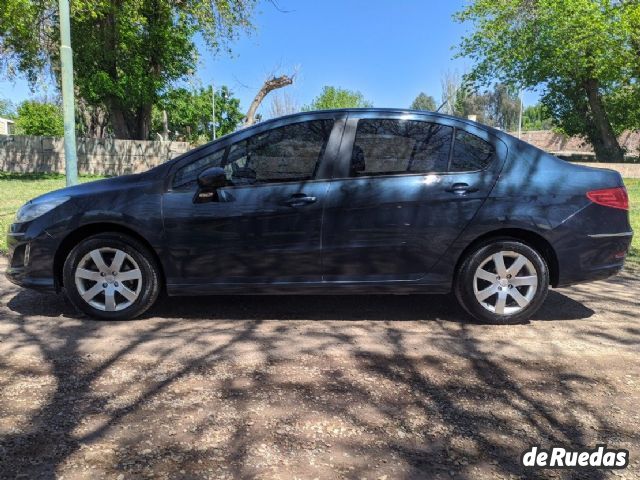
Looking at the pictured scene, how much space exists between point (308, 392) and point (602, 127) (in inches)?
1261

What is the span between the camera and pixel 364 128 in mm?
4277

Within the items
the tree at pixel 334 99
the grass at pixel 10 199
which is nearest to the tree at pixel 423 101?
the tree at pixel 334 99

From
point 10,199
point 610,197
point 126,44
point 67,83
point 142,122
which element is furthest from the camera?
point 142,122

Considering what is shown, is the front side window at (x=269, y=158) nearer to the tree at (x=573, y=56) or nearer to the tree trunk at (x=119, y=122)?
the tree trunk at (x=119, y=122)

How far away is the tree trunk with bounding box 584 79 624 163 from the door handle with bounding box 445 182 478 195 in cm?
2977

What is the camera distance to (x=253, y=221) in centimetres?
415

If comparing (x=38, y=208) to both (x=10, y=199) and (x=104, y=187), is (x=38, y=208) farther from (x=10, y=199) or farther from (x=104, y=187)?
(x=10, y=199)

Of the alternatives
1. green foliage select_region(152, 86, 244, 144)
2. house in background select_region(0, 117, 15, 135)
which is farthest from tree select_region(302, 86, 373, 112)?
house in background select_region(0, 117, 15, 135)

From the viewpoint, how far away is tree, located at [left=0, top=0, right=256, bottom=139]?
62.2ft

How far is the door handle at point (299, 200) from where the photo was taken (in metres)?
4.14

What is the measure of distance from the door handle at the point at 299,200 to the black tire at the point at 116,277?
1.18 metres

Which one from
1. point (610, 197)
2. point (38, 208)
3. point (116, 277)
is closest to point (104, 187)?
point (38, 208)

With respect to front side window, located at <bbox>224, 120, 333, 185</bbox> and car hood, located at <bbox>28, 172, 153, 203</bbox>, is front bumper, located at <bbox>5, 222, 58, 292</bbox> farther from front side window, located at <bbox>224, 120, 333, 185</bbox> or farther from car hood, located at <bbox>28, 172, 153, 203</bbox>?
front side window, located at <bbox>224, 120, 333, 185</bbox>

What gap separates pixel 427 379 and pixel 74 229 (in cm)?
291
